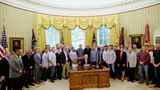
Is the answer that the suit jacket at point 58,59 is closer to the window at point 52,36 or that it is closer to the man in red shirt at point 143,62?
the window at point 52,36

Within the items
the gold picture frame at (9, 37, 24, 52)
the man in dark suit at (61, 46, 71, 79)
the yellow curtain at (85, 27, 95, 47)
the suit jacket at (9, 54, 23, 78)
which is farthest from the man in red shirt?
the gold picture frame at (9, 37, 24, 52)

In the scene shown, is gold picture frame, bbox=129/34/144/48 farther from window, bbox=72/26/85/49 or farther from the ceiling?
window, bbox=72/26/85/49

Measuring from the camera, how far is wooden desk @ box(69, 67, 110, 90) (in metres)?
8.40

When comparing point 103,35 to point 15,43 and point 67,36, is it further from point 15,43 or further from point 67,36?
point 15,43

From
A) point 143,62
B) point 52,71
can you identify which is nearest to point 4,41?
point 52,71

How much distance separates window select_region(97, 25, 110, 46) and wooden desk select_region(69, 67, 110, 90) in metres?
5.32

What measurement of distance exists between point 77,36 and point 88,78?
5.79m

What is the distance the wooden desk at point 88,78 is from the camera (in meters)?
8.40

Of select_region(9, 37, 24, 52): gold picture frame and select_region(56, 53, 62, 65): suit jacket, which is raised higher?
select_region(9, 37, 24, 52): gold picture frame

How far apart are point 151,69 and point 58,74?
4.26 meters

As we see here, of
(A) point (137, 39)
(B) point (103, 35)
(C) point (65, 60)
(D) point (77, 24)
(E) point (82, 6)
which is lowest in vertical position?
(C) point (65, 60)

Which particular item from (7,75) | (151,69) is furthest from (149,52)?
(7,75)

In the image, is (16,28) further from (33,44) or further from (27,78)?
(27,78)

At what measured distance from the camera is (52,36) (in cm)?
1334
